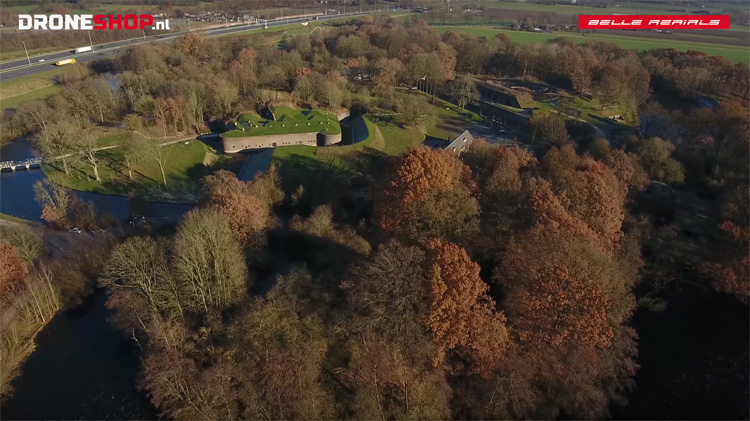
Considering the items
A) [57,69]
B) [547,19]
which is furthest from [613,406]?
[547,19]

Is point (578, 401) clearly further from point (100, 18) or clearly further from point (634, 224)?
point (100, 18)

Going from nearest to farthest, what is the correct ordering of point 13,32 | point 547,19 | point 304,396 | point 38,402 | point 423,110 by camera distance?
1. point 304,396
2. point 38,402
3. point 423,110
4. point 13,32
5. point 547,19

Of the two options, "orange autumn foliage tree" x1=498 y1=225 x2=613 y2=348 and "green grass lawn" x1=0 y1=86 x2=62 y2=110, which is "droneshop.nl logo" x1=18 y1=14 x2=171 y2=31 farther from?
"orange autumn foliage tree" x1=498 y1=225 x2=613 y2=348

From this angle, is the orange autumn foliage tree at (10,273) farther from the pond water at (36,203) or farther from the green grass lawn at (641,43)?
the green grass lawn at (641,43)

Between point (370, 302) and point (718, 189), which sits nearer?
point (370, 302)

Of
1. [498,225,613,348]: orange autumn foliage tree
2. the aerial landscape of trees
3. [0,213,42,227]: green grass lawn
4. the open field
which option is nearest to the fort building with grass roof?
the aerial landscape of trees

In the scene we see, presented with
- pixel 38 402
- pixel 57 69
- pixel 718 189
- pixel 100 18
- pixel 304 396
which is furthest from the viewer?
pixel 100 18
